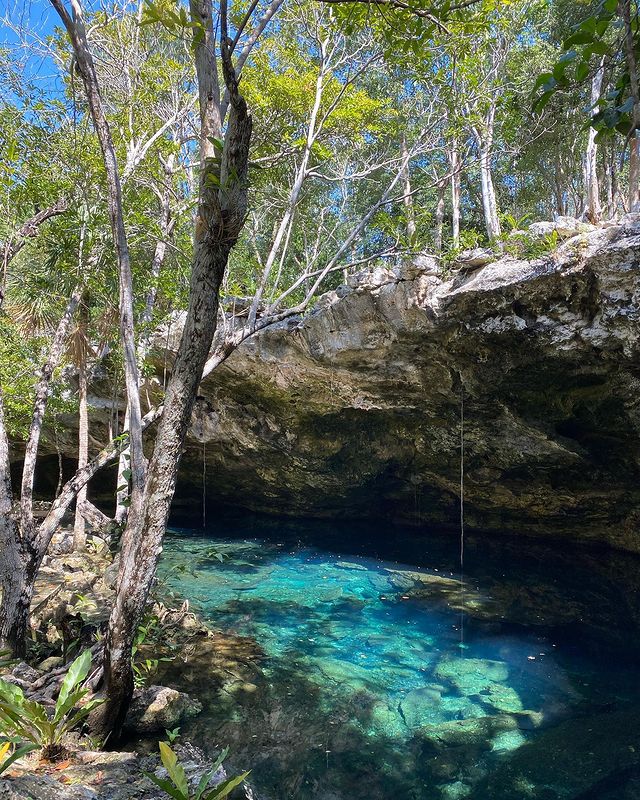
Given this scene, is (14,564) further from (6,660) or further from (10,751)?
(10,751)

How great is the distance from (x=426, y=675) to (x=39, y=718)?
368 centimetres

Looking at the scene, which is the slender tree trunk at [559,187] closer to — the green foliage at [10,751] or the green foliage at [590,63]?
the green foliage at [590,63]

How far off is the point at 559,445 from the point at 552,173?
9965 mm

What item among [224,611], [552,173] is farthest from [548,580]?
[552,173]

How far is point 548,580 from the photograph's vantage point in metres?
8.59

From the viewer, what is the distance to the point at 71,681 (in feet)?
10.4

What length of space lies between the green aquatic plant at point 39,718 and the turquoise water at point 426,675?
113 centimetres

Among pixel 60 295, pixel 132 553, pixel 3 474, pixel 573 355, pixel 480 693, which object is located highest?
pixel 60 295

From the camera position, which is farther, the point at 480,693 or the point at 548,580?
the point at 548,580

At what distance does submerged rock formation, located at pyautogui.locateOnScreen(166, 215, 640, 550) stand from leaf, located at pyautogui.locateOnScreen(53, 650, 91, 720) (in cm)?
530

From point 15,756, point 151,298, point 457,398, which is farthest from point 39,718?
point 457,398

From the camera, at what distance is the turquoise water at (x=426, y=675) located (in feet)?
12.3

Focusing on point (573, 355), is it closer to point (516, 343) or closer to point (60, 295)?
point (516, 343)

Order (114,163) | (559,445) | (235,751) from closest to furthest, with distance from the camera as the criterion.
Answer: (114,163), (235,751), (559,445)
